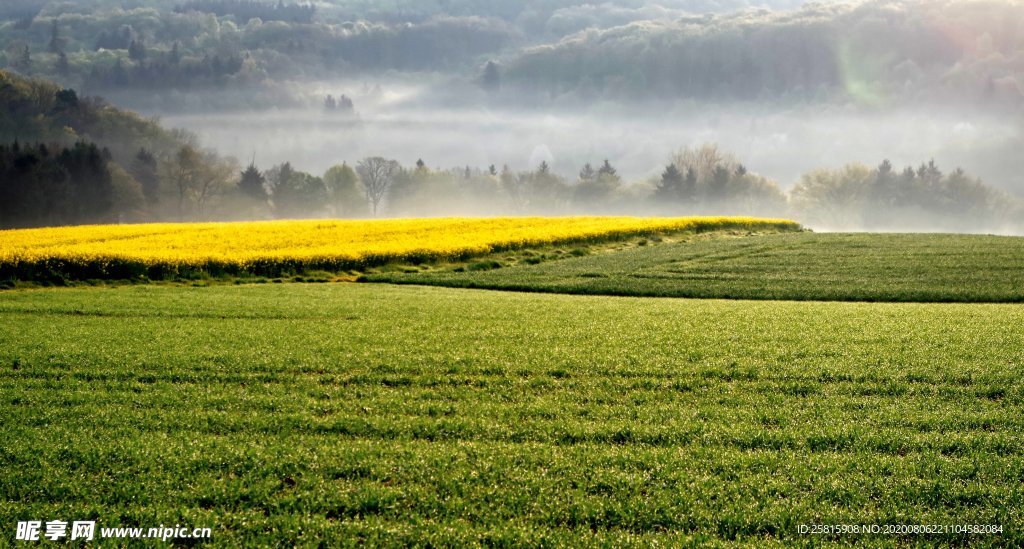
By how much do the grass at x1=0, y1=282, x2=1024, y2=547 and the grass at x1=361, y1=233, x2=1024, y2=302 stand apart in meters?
10.8

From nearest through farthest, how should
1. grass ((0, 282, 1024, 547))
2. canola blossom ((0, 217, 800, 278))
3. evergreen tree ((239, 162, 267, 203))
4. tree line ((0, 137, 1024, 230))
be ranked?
grass ((0, 282, 1024, 547)), canola blossom ((0, 217, 800, 278)), tree line ((0, 137, 1024, 230)), evergreen tree ((239, 162, 267, 203))

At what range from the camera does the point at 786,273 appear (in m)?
35.9

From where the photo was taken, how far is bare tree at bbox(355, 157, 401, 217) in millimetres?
182625

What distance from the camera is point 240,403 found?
39.1 feet

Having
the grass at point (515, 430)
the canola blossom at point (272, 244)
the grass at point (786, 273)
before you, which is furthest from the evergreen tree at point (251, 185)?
the grass at point (515, 430)

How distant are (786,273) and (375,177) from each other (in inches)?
6203

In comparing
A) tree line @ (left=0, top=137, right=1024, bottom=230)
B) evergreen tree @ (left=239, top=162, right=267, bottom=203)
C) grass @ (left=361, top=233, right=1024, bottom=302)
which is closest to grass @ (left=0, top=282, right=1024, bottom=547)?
grass @ (left=361, top=233, right=1024, bottom=302)

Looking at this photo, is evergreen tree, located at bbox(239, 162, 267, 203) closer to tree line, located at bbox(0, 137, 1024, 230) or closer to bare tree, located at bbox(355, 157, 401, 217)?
tree line, located at bbox(0, 137, 1024, 230)

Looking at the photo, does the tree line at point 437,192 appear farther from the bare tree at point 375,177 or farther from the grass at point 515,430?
the grass at point 515,430

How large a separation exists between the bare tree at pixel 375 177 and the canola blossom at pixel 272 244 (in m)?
124

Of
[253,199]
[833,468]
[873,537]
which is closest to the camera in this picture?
[873,537]

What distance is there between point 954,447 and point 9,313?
82.3 feet

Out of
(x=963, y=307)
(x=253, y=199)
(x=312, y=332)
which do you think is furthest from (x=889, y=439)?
(x=253, y=199)

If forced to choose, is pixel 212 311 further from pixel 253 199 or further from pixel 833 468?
pixel 253 199
